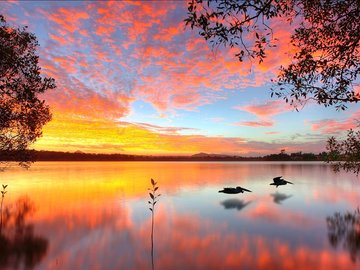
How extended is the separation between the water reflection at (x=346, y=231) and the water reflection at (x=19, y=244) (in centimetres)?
2341

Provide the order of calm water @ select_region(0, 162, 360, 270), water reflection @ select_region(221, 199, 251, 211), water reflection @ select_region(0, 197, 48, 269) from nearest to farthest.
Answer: water reflection @ select_region(0, 197, 48, 269), calm water @ select_region(0, 162, 360, 270), water reflection @ select_region(221, 199, 251, 211)

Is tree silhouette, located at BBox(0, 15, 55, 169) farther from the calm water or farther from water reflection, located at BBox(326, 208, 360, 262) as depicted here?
water reflection, located at BBox(326, 208, 360, 262)

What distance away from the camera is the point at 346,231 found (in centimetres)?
3225

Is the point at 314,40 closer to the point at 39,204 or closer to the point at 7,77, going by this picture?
the point at 7,77

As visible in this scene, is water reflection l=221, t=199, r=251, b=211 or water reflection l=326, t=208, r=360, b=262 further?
water reflection l=221, t=199, r=251, b=211

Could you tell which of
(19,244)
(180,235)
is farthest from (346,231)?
(19,244)

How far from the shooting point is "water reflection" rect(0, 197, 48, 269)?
21.3 m

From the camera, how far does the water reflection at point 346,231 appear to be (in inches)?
1013

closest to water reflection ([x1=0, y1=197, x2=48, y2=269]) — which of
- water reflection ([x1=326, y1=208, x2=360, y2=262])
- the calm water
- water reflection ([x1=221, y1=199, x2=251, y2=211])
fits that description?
the calm water

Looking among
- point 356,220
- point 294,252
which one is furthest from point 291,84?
point 356,220

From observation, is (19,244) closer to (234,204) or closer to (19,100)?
(19,100)

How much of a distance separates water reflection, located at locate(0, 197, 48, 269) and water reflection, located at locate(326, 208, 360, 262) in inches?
922

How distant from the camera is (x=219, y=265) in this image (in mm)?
21719

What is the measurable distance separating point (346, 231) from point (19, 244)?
3124 centimetres
